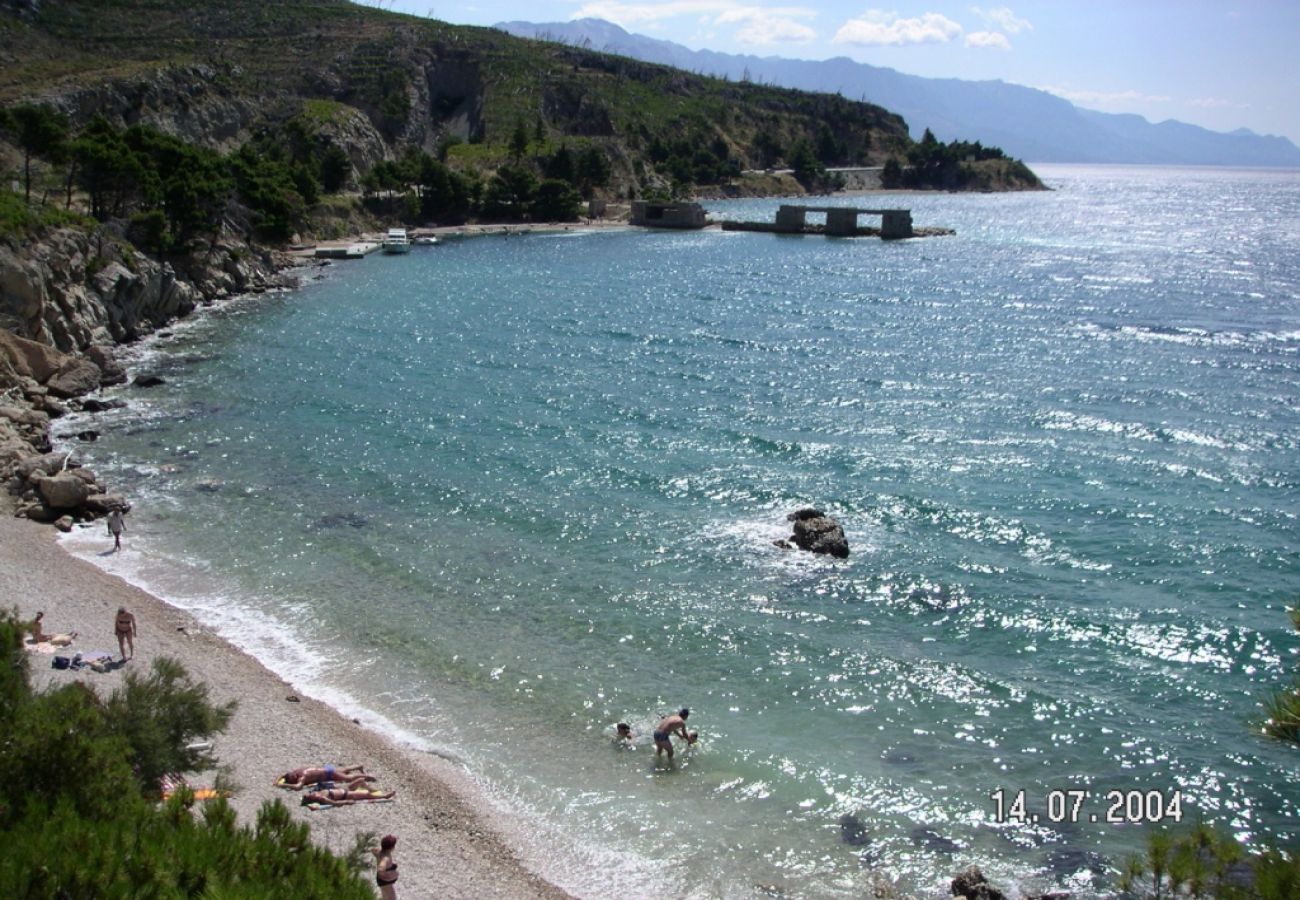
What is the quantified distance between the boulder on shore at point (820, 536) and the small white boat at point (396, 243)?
318 feet

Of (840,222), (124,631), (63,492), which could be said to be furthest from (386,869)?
(840,222)

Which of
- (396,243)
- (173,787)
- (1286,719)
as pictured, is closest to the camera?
(1286,719)

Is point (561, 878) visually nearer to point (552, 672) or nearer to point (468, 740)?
point (468, 740)

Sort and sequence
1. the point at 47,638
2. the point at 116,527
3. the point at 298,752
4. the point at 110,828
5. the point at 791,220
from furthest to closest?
the point at 791,220, the point at 116,527, the point at 47,638, the point at 298,752, the point at 110,828

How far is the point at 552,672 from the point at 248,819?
10043 millimetres

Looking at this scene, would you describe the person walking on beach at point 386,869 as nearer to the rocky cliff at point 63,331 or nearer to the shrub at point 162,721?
the shrub at point 162,721

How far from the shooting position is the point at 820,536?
36094 millimetres

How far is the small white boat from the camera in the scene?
4858 inches

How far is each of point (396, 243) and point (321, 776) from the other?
361ft

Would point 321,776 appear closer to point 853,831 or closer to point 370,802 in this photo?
point 370,802

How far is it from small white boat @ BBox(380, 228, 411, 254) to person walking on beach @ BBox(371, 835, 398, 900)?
11073cm

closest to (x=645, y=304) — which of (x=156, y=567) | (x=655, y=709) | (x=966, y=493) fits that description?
(x=966, y=493)

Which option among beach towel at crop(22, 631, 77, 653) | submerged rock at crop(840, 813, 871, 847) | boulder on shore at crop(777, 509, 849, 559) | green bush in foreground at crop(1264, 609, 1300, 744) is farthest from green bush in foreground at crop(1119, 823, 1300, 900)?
beach towel at crop(22, 631, 77, 653)

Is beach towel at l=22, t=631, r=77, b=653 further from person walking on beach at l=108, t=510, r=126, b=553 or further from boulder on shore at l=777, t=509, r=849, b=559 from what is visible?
boulder on shore at l=777, t=509, r=849, b=559
